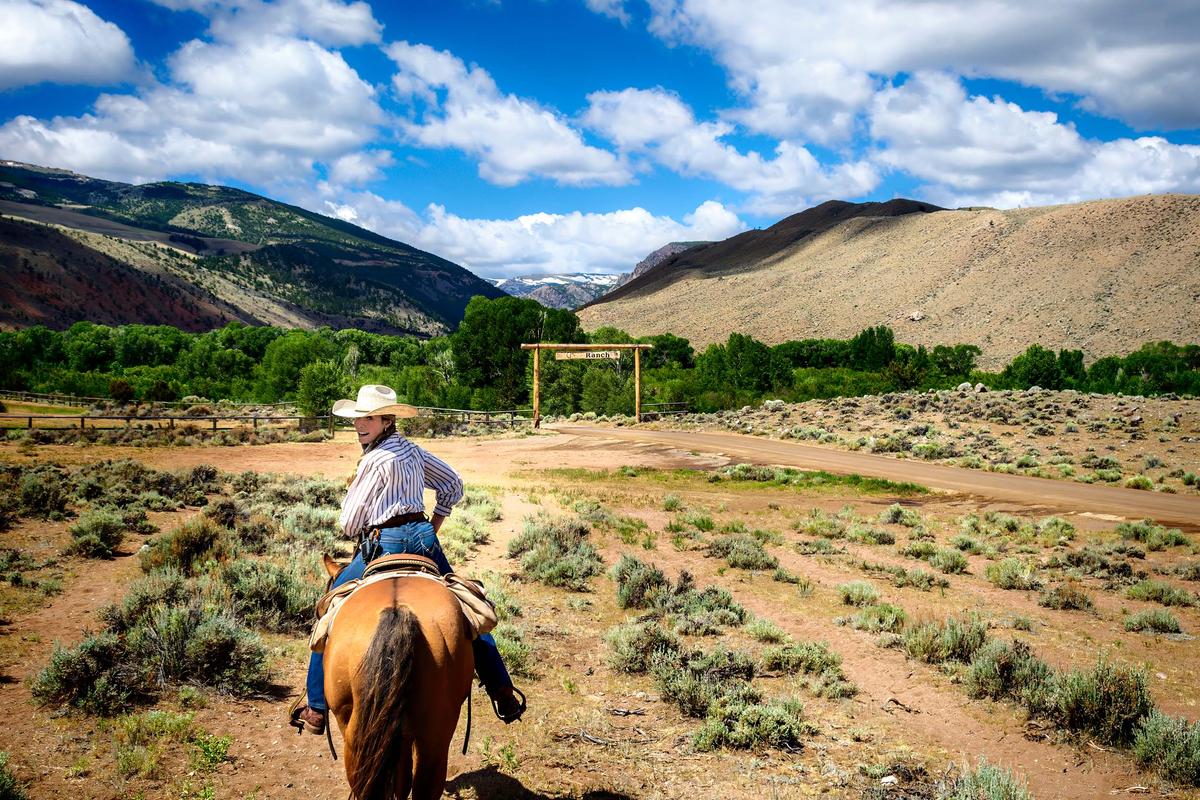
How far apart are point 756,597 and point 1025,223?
147 meters

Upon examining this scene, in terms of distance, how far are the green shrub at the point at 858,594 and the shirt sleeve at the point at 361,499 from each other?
861 cm

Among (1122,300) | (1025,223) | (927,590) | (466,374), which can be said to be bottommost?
(927,590)

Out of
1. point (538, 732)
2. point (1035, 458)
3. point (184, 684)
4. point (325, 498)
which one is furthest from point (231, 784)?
point (1035, 458)

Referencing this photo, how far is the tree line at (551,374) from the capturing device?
5325 cm

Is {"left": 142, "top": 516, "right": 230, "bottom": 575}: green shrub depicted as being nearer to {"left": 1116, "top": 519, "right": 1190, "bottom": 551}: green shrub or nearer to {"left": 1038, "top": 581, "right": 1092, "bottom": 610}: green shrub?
{"left": 1038, "top": 581, "right": 1092, "bottom": 610}: green shrub

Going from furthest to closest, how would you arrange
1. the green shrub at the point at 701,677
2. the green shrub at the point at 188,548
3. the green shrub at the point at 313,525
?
the green shrub at the point at 313,525 → the green shrub at the point at 188,548 → the green shrub at the point at 701,677

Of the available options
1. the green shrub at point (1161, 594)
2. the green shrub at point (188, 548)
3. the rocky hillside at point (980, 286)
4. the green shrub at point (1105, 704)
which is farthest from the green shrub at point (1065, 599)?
the rocky hillside at point (980, 286)

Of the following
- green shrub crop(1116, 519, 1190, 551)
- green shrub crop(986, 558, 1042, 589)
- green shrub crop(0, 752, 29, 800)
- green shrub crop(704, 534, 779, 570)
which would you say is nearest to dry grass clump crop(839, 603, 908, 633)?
green shrub crop(704, 534, 779, 570)

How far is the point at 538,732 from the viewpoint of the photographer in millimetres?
6750

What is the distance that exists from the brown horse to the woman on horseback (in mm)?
713

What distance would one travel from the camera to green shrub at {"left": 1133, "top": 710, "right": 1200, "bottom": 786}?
18.7 ft

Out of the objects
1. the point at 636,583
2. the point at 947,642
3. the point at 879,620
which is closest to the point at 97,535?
the point at 636,583

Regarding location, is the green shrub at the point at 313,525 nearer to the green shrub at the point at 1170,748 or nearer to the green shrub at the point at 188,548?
the green shrub at the point at 188,548

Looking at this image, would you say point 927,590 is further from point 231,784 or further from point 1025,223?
point 1025,223
